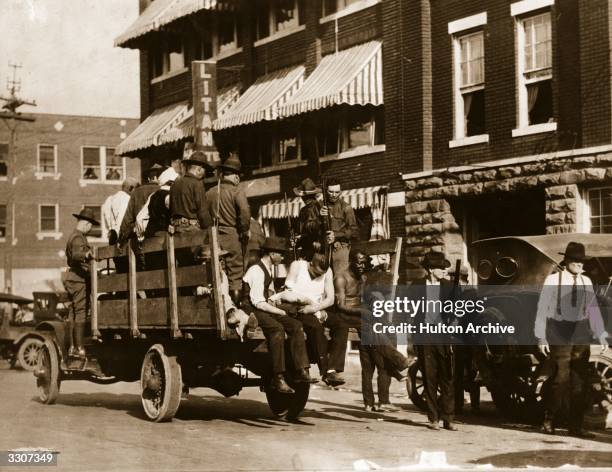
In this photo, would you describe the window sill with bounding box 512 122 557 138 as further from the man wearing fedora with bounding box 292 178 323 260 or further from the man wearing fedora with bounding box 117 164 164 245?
the man wearing fedora with bounding box 117 164 164 245

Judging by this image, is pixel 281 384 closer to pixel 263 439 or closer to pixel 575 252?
pixel 263 439

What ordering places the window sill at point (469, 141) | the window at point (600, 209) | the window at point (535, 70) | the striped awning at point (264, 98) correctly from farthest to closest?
1. the striped awning at point (264, 98)
2. the window sill at point (469, 141)
3. the window at point (535, 70)
4. the window at point (600, 209)

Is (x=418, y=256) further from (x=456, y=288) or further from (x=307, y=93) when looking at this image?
(x=456, y=288)

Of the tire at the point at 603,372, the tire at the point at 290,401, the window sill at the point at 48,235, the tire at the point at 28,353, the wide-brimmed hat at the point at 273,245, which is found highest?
the window sill at the point at 48,235

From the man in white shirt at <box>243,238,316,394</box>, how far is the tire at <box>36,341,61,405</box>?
372 cm

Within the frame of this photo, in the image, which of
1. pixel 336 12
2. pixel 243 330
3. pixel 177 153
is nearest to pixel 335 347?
pixel 243 330

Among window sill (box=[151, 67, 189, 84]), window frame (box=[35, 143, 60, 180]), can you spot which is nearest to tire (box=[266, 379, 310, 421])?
window sill (box=[151, 67, 189, 84])

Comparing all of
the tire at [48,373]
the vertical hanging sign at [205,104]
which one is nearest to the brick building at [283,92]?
the vertical hanging sign at [205,104]

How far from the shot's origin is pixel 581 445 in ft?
33.4

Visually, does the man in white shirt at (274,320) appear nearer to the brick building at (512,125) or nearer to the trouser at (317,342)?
the trouser at (317,342)

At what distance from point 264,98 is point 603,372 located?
14201mm

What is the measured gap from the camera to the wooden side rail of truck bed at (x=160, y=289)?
10898mm

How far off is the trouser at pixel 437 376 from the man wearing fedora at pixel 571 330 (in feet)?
3.26

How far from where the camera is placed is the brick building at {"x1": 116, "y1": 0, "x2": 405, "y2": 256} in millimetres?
21719
